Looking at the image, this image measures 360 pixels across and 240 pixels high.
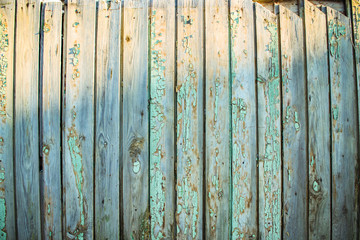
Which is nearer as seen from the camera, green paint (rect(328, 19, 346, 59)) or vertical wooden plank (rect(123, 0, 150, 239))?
vertical wooden plank (rect(123, 0, 150, 239))

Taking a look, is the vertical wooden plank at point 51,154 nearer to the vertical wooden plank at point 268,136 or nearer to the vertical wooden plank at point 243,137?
the vertical wooden plank at point 243,137

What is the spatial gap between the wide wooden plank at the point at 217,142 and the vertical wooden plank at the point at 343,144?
0.85 m

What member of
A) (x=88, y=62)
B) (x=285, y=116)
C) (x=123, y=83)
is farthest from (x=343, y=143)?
(x=88, y=62)

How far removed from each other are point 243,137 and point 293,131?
399 millimetres

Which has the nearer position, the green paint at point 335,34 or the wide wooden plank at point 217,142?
the wide wooden plank at point 217,142

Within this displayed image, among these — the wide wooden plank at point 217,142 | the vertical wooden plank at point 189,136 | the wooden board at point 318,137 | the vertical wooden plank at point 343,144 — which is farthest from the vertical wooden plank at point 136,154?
the vertical wooden plank at point 343,144

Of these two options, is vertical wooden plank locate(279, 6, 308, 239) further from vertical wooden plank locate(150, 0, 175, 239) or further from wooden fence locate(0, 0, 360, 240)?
vertical wooden plank locate(150, 0, 175, 239)

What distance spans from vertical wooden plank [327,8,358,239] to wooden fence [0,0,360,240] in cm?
1

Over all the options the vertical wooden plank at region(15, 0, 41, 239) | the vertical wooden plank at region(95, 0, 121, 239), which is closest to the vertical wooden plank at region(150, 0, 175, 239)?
the vertical wooden plank at region(95, 0, 121, 239)

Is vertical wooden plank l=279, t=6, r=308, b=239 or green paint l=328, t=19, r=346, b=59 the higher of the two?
green paint l=328, t=19, r=346, b=59

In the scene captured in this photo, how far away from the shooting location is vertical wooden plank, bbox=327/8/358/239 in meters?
1.73

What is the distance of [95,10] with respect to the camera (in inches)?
66.3

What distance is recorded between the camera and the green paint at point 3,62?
1656mm

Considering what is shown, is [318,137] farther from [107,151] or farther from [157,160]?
[107,151]
